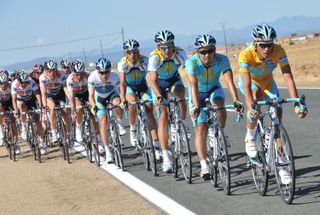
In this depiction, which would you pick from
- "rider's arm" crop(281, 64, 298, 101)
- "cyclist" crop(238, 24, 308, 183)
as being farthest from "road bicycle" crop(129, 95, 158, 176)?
"rider's arm" crop(281, 64, 298, 101)

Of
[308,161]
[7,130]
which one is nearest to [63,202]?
[308,161]

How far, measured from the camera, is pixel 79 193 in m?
8.40

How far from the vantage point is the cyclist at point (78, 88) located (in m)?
11.8

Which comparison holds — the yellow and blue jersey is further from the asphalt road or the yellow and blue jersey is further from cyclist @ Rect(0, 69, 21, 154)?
cyclist @ Rect(0, 69, 21, 154)

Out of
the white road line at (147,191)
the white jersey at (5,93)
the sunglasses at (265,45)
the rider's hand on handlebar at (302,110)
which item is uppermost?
the sunglasses at (265,45)

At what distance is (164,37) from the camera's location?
8.79 meters

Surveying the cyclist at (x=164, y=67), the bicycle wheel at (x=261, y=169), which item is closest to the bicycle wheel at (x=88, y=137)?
the cyclist at (x=164, y=67)

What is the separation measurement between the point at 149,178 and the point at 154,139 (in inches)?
41.2

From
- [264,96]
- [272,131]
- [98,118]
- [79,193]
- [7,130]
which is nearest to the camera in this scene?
[272,131]

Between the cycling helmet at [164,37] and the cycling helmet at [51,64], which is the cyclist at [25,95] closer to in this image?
the cycling helmet at [51,64]

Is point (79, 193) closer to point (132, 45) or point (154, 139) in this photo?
point (154, 139)

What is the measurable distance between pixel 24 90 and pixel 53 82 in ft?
2.48

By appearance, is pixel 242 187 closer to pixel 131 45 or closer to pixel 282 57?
pixel 282 57

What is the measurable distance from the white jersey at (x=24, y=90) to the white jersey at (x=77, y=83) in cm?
159
